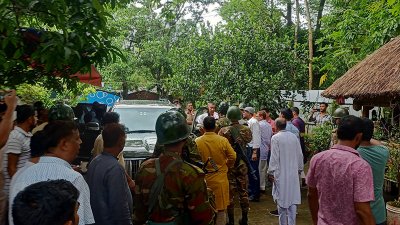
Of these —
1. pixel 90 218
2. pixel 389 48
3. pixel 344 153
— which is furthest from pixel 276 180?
pixel 389 48

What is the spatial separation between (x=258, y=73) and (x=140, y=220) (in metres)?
9.09

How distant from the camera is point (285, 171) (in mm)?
6555

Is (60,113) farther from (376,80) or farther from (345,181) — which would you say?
(376,80)

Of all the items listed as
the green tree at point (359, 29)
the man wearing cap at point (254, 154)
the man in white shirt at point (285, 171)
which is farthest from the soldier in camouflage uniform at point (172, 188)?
the green tree at point (359, 29)

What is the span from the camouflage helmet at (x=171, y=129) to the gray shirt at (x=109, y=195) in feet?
1.68

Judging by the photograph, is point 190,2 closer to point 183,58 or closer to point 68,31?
point 183,58

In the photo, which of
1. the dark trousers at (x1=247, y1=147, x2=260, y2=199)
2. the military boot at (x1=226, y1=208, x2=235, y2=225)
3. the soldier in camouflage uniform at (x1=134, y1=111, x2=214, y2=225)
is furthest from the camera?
the dark trousers at (x1=247, y1=147, x2=260, y2=199)

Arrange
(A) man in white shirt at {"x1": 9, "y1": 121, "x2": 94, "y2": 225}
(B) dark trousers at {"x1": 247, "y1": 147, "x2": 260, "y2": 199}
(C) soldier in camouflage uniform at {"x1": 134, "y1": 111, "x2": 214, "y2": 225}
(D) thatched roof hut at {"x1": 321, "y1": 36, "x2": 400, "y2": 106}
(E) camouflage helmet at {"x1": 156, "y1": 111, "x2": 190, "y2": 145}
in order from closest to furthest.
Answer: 1. (A) man in white shirt at {"x1": 9, "y1": 121, "x2": 94, "y2": 225}
2. (C) soldier in camouflage uniform at {"x1": 134, "y1": 111, "x2": 214, "y2": 225}
3. (E) camouflage helmet at {"x1": 156, "y1": 111, "x2": 190, "y2": 145}
4. (D) thatched roof hut at {"x1": 321, "y1": 36, "x2": 400, "y2": 106}
5. (B) dark trousers at {"x1": 247, "y1": 147, "x2": 260, "y2": 199}

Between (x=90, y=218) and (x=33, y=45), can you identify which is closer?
(x=90, y=218)

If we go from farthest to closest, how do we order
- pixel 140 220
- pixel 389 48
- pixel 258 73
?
1. pixel 258 73
2. pixel 389 48
3. pixel 140 220

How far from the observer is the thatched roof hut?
860cm

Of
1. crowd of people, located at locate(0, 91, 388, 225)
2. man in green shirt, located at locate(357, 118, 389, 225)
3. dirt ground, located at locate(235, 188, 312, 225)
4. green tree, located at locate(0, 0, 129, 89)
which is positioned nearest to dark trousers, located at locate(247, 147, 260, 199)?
dirt ground, located at locate(235, 188, 312, 225)

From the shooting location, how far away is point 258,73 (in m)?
12.0

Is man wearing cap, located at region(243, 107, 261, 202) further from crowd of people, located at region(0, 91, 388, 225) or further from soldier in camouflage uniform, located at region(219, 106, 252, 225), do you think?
crowd of people, located at region(0, 91, 388, 225)
